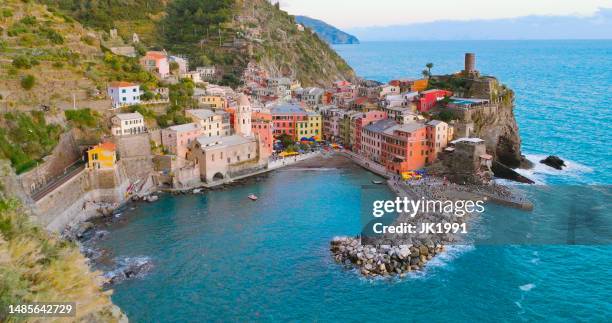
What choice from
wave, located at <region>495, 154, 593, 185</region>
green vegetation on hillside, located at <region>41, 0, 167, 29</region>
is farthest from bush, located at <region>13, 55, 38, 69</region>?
wave, located at <region>495, 154, 593, 185</region>

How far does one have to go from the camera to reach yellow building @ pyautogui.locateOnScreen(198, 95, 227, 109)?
183ft

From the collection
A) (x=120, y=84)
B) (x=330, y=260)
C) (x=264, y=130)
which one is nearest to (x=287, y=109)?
(x=264, y=130)

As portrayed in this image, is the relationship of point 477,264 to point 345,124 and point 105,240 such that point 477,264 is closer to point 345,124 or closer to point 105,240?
point 105,240

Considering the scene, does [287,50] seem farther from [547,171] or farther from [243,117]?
[547,171]

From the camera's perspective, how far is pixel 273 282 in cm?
2825

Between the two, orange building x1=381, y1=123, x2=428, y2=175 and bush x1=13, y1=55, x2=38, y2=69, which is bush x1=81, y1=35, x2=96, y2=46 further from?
orange building x1=381, y1=123, x2=428, y2=175

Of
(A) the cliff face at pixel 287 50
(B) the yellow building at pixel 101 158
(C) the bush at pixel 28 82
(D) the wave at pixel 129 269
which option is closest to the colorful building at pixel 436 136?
(B) the yellow building at pixel 101 158

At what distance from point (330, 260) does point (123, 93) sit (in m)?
27.1

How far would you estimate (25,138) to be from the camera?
3856 cm

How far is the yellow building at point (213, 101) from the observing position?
55.8 meters

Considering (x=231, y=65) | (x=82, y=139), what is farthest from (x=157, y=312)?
(x=231, y=65)

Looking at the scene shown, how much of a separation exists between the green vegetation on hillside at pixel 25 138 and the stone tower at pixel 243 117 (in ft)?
53.6

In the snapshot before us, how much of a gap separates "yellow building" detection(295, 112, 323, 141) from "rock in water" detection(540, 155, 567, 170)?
886 inches

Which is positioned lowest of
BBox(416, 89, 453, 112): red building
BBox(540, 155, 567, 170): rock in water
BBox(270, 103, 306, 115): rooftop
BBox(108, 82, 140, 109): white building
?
BBox(540, 155, 567, 170): rock in water
